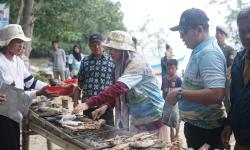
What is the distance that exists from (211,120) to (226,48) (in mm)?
3910

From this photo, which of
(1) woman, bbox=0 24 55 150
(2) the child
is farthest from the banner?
(1) woman, bbox=0 24 55 150

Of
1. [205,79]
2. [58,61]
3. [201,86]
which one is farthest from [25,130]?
[58,61]

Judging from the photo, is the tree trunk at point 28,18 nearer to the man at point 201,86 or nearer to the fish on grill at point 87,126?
the fish on grill at point 87,126

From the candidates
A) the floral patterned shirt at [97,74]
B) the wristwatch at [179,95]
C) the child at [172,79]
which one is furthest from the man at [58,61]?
the wristwatch at [179,95]

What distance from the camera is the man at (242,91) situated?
2.83 m

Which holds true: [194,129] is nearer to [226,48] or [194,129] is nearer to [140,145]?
[140,145]

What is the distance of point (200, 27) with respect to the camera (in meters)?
3.18

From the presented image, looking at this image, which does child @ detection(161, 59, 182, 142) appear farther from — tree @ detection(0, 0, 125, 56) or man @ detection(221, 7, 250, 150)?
tree @ detection(0, 0, 125, 56)

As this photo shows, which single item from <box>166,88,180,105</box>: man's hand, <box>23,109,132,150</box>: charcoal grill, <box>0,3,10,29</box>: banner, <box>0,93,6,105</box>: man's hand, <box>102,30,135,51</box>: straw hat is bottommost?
<box>23,109,132,150</box>: charcoal grill

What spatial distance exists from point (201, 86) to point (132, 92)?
1.09 metres

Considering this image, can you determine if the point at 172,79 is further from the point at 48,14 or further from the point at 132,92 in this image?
the point at 48,14

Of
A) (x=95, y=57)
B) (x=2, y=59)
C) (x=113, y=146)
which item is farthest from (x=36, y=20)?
(x=113, y=146)

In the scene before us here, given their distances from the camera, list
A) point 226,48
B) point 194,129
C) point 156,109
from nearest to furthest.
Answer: point 194,129 < point 156,109 < point 226,48

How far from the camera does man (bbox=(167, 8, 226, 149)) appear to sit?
300 centimetres
